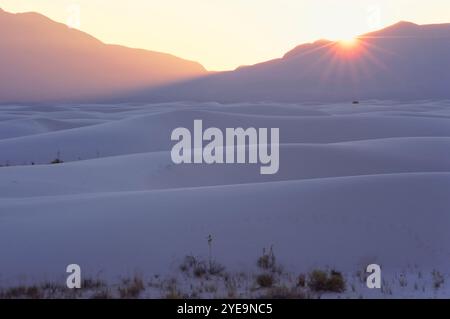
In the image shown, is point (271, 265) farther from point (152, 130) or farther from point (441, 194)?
point (152, 130)

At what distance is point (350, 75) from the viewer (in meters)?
110

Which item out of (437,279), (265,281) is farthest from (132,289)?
(437,279)

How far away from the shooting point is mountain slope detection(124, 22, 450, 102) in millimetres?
101625

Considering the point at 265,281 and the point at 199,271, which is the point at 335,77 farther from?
the point at 265,281

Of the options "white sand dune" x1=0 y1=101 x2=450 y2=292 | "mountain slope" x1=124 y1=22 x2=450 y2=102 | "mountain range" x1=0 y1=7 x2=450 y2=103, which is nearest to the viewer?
"white sand dune" x1=0 y1=101 x2=450 y2=292

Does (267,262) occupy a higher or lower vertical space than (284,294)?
higher

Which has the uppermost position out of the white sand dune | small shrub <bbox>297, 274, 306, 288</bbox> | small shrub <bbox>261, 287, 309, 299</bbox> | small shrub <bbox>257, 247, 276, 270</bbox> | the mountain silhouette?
the mountain silhouette

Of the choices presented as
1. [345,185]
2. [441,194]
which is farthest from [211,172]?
[441,194]

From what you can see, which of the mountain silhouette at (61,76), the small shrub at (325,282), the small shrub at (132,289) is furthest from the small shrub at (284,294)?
the mountain silhouette at (61,76)

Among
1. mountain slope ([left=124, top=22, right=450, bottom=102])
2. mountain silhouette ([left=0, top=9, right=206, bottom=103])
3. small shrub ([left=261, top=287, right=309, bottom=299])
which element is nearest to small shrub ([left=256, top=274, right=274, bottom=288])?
small shrub ([left=261, top=287, right=309, bottom=299])

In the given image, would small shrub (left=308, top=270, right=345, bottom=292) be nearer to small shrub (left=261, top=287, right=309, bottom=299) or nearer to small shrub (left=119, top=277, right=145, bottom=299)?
small shrub (left=261, top=287, right=309, bottom=299)

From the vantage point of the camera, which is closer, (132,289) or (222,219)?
(132,289)

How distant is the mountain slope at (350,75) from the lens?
101625mm

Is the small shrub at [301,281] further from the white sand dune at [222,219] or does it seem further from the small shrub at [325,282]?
the white sand dune at [222,219]
